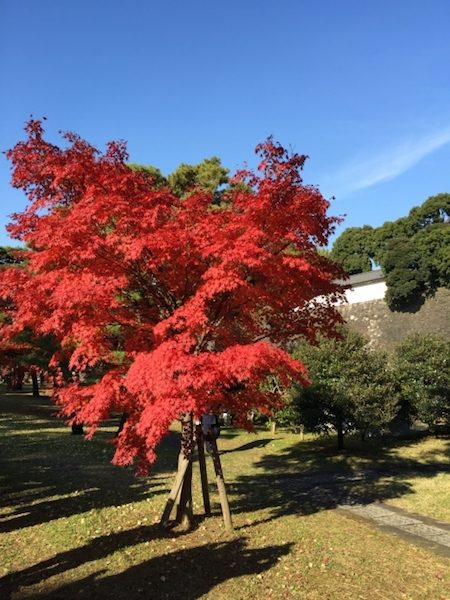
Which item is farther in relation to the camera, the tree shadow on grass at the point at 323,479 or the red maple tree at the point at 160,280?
the tree shadow on grass at the point at 323,479

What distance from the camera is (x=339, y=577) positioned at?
6887 mm

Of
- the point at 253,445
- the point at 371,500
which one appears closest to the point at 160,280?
the point at 371,500

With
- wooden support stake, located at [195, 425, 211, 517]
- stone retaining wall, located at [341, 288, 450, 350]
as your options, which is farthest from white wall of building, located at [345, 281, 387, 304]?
wooden support stake, located at [195, 425, 211, 517]

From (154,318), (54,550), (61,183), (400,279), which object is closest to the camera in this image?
(54,550)

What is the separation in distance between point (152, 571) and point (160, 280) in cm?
446

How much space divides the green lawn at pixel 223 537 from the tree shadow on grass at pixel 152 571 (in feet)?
0.05

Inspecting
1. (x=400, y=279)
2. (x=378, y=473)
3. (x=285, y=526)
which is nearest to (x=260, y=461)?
(x=378, y=473)

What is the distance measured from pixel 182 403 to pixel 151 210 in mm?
2951

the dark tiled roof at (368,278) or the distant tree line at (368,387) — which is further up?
the dark tiled roof at (368,278)

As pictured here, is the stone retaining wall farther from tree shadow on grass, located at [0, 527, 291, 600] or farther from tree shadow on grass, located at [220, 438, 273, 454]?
tree shadow on grass, located at [0, 527, 291, 600]

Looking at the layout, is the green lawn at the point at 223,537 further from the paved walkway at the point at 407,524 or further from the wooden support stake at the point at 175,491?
the paved walkway at the point at 407,524

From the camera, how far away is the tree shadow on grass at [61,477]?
10508mm

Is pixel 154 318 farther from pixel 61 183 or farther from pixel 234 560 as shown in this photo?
pixel 234 560

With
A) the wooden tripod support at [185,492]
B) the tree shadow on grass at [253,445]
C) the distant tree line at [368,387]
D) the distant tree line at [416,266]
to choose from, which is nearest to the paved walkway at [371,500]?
the distant tree line at [368,387]
